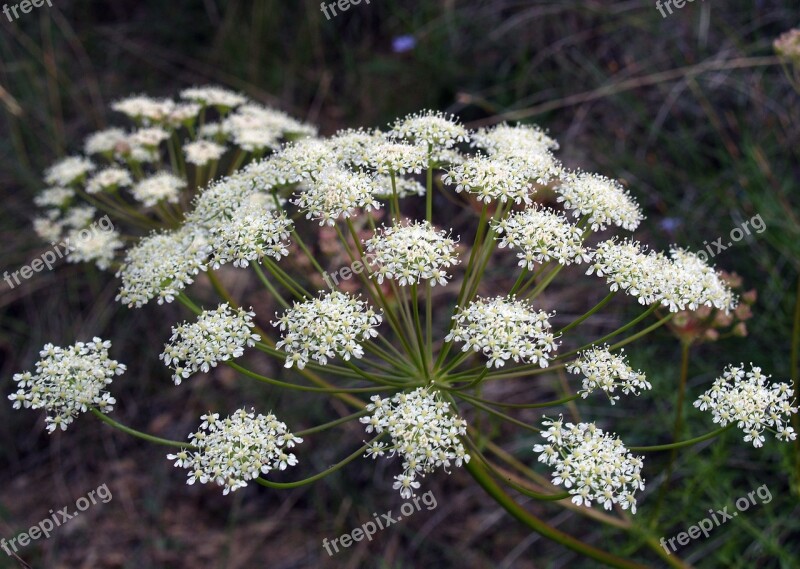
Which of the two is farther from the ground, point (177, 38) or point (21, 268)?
point (177, 38)

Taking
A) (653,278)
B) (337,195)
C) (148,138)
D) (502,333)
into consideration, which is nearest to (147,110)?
(148,138)

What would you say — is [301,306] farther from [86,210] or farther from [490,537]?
[490,537]

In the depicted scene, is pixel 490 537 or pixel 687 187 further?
pixel 687 187

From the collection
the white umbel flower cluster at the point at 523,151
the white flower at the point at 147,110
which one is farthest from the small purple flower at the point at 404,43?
the white umbel flower cluster at the point at 523,151

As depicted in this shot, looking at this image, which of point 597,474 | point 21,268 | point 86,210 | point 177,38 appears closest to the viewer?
point 597,474

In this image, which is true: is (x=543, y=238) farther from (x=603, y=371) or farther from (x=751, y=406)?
(x=751, y=406)

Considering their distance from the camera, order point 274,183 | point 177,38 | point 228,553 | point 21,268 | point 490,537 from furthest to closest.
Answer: point 177,38 → point 21,268 → point 228,553 → point 490,537 → point 274,183

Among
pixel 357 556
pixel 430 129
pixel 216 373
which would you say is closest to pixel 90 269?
pixel 216 373
